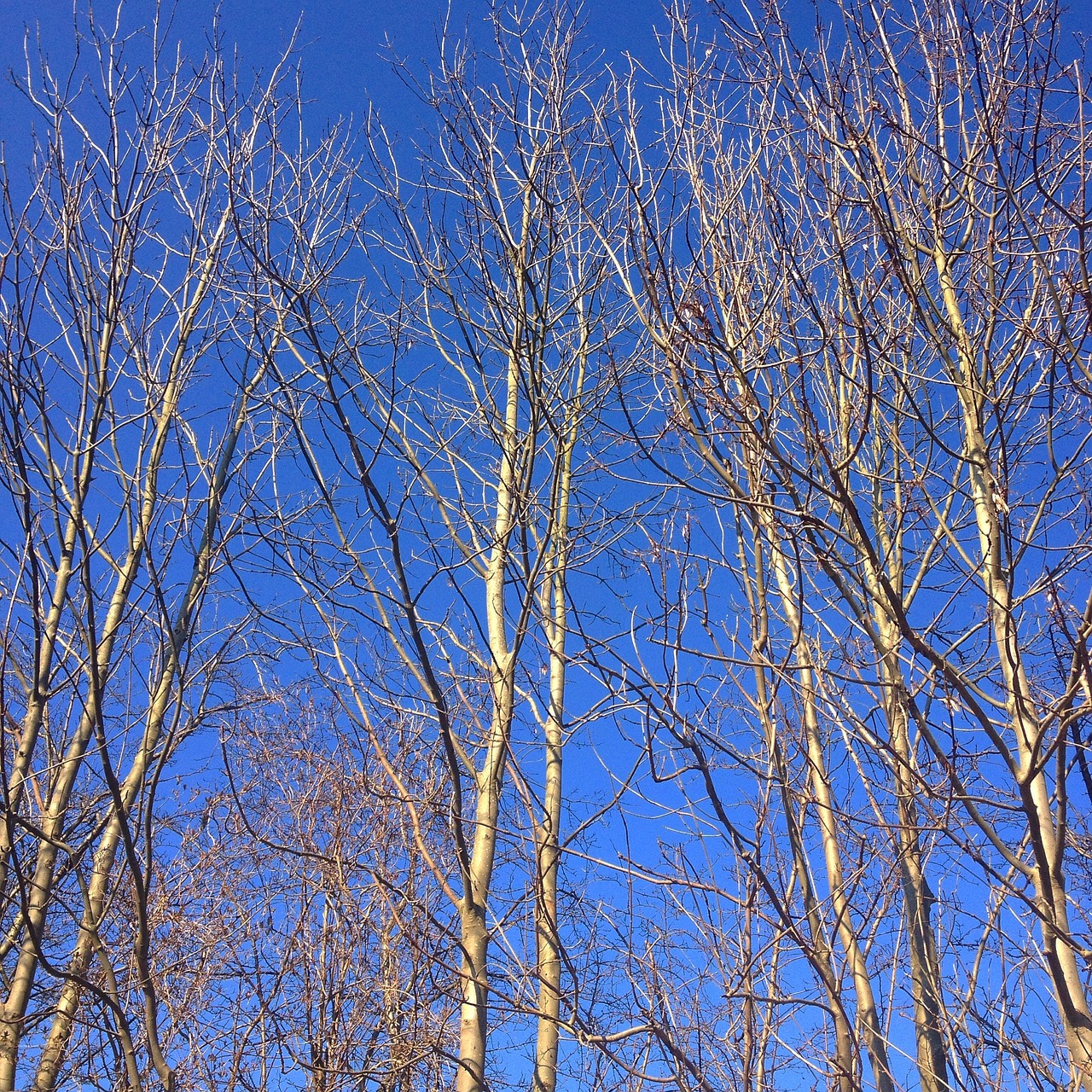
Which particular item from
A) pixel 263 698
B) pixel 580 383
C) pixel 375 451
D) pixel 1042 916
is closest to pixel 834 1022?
pixel 1042 916

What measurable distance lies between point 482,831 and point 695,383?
6.88ft

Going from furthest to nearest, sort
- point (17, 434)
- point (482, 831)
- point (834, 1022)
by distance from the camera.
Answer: point (482, 831) → point (834, 1022) → point (17, 434)

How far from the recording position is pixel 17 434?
7.25 feet

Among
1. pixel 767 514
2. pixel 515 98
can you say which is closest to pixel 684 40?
pixel 515 98

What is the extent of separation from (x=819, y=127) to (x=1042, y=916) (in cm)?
208

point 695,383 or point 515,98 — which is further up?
point 515,98

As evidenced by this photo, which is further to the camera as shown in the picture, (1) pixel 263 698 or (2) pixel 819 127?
(1) pixel 263 698

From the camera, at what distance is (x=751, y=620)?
110 inches

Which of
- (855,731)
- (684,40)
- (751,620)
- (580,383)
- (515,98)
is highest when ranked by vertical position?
(515,98)

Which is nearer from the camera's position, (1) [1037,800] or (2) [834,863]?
(1) [1037,800]

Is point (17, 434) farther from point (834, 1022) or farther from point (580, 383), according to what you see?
point (580, 383)

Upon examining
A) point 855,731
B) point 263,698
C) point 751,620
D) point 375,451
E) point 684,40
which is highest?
point 684,40

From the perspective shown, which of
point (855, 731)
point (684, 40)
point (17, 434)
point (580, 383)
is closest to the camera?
point (17, 434)

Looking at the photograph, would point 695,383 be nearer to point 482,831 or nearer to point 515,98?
point 482,831
